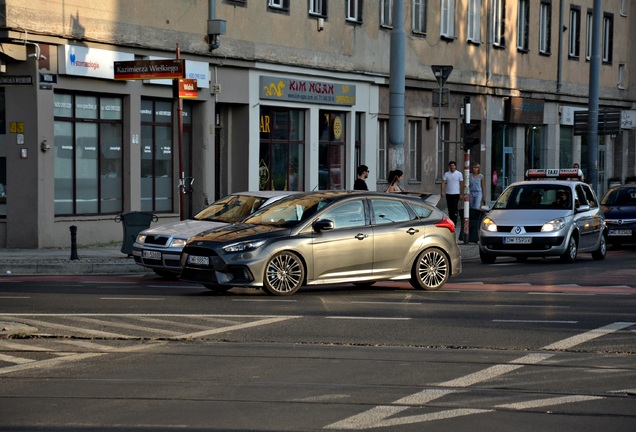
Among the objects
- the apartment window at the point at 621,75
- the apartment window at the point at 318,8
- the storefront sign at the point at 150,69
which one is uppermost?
the apartment window at the point at 318,8

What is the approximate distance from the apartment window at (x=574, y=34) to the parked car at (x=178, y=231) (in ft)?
104

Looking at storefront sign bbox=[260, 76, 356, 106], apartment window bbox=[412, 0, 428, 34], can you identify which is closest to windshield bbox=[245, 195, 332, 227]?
storefront sign bbox=[260, 76, 356, 106]

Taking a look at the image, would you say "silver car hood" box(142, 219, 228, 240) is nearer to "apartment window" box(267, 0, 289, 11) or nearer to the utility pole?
the utility pole

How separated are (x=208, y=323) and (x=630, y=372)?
15.8ft

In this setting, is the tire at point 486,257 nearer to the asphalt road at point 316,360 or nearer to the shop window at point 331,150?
the asphalt road at point 316,360

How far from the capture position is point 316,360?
11172 mm

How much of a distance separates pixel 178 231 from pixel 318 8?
15.8m

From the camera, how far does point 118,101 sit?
28.1 metres

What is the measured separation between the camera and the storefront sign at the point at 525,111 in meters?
45.8

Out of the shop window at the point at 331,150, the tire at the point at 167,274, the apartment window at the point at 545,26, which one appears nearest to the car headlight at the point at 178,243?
the tire at the point at 167,274

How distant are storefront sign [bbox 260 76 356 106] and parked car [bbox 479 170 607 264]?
8362 mm

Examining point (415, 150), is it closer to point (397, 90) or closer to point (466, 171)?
point (466, 171)

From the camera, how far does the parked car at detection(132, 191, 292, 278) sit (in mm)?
19781

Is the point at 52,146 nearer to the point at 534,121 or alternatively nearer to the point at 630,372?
the point at 630,372
